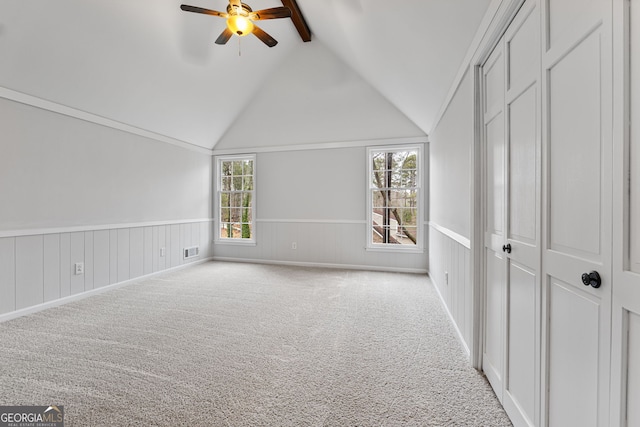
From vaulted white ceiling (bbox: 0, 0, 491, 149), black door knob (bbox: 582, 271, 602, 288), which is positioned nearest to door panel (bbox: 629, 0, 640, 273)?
black door knob (bbox: 582, 271, 602, 288)

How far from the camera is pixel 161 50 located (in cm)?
326

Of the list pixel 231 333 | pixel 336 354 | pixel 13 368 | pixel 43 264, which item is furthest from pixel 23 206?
pixel 336 354

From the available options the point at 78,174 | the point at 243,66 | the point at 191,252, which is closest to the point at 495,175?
the point at 243,66

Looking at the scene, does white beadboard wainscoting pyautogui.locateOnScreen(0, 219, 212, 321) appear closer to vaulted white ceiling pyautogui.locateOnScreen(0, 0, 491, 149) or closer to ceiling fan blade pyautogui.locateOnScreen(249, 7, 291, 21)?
vaulted white ceiling pyautogui.locateOnScreen(0, 0, 491, 149)

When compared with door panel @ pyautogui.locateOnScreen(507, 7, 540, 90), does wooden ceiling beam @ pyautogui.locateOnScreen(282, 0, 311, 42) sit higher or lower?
higher

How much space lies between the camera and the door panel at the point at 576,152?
0.84m

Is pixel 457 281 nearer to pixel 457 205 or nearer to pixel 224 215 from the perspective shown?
pixel 457 205

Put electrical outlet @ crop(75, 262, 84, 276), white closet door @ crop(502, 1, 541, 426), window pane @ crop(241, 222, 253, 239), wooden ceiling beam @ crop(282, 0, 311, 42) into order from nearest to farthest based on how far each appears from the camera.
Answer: white closet door @ crop(502, 1, 541, 426)
electrical outlet @ crop(75, 262, 84, 276)
wooden ceiling beam @ crop(282, 0, 311, 42)
window pane @ crop(241, 222, 253, 239)

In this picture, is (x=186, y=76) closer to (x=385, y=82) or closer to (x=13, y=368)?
(x=385, y=82)

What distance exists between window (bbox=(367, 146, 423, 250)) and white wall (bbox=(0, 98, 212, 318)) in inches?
129

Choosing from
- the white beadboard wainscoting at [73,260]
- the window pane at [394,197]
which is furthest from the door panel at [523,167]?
the white beadboard wainscoting at [73,260]

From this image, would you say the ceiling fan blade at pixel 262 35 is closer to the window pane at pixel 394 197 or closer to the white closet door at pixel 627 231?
the window pane at pixel 394 197

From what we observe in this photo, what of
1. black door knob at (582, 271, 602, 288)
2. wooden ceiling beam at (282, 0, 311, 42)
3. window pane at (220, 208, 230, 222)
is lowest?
black door knob at (582, 271, 602, 288)

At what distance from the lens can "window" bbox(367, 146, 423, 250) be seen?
4.51 metres
